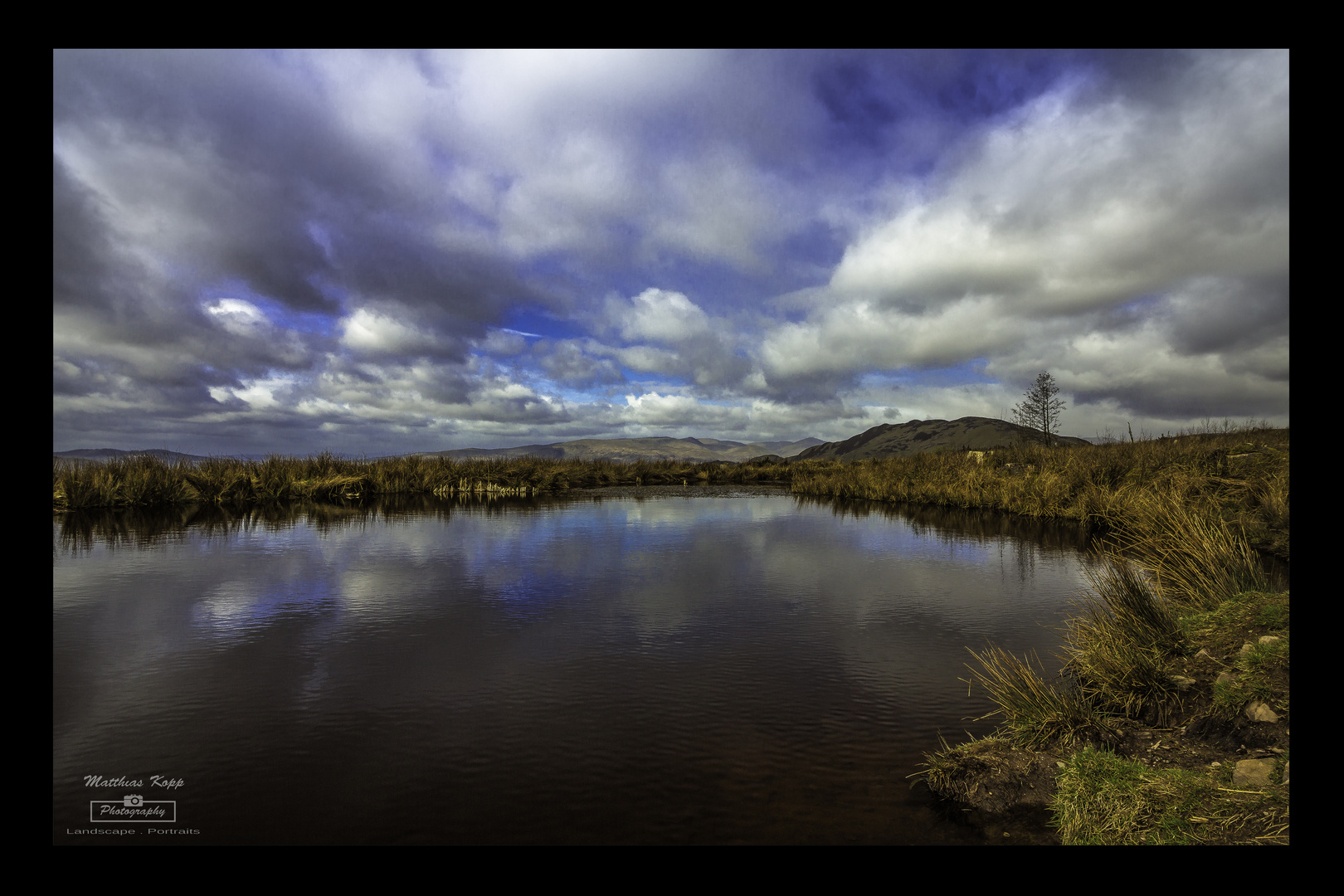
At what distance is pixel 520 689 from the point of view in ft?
14.6

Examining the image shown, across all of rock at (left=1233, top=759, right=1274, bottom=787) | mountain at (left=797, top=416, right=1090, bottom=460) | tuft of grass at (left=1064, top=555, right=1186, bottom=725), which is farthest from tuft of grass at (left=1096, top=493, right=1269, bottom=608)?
mountain at (left=797, top=416, right=1090, bottom=460)

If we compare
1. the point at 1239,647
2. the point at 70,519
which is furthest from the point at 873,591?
the point at 70,519

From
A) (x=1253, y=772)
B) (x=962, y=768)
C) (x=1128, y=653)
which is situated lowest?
(x=962, y=768)

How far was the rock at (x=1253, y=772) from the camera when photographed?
2510mm

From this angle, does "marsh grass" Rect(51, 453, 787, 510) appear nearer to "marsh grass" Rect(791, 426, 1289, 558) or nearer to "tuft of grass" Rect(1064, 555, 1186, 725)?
"marsh grass" Rect(791, 426, 1289, 558)

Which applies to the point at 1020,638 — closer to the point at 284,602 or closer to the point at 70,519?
the point at 284,602

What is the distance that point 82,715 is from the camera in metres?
4.00

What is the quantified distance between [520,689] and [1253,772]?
14.4 ft

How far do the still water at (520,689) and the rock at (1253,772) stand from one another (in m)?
1.24

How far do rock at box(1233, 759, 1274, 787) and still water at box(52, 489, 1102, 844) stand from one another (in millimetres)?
1239

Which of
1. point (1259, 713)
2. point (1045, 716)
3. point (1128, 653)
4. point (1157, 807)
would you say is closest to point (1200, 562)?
point (1128, 653)

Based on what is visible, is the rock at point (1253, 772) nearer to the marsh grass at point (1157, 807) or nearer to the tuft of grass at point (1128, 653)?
the marsh grass at point (1157, 807)

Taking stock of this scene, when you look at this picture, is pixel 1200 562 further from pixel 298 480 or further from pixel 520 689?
pixel 298 480

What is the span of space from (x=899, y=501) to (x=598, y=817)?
2262 cm
